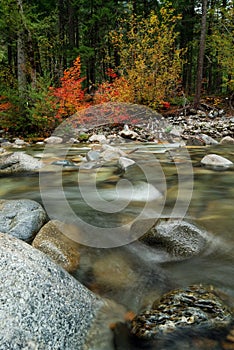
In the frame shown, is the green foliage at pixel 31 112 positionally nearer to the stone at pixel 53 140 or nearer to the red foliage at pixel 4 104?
the red foliage at pixel 4 104

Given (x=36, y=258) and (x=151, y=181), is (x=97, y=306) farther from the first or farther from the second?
(x=151, y=181)

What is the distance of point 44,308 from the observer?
1.73m

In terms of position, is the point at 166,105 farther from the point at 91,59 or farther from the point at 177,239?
the point at 177,239

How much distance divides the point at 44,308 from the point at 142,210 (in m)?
2.31

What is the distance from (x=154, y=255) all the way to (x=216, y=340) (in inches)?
41.7

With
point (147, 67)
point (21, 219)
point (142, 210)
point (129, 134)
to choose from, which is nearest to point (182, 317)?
point (21, 219)

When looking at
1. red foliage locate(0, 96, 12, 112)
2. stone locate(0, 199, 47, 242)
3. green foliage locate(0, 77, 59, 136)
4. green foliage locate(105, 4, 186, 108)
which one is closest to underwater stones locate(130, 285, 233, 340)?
stone locate(0, 199, 47, 242)

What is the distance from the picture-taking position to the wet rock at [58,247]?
2.52 m

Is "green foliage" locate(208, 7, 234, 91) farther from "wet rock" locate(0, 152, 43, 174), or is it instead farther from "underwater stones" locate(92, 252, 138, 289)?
"underwater stones" locate(92, 252, 138, 289)

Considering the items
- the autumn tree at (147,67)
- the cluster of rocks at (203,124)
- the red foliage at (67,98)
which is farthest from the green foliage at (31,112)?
the cluster of rocks at (203,124)

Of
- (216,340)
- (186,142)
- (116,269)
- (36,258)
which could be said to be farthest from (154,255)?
Result: (186,142)

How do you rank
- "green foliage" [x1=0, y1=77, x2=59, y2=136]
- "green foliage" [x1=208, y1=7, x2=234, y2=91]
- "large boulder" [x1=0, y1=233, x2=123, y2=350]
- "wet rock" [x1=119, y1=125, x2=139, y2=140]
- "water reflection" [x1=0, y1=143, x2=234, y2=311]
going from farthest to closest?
"green foliage" [x1=208, y1=7, x2=234, y2=91], "wet rock" [x1=119, y1=125, x2=139, y2=140], "green foliage" [x1=0, y1=77, x2=59, y2=136], "water reflection" [x1=0, y1=143, x2=234, y2=311], "large boulder" [x1=0, y1=233, x2=123, y2=350]

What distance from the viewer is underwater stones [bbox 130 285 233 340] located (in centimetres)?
182

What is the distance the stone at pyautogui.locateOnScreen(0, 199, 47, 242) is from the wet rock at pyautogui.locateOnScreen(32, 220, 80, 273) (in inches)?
7.0
